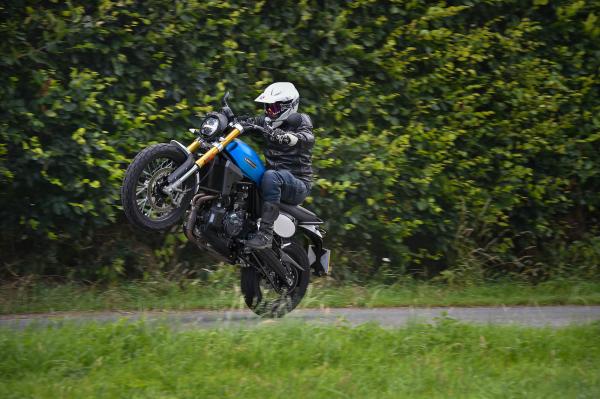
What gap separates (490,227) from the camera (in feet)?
36.9

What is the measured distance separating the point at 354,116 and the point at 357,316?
311 cm

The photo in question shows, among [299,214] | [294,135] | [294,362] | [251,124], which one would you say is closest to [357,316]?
→ [299,214]

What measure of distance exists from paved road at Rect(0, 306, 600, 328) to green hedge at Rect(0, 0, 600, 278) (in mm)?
1306

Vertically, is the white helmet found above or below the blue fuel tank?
above

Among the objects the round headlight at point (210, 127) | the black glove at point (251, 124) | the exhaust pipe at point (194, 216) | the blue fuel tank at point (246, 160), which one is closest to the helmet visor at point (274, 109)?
the black glove at point (251, 124)

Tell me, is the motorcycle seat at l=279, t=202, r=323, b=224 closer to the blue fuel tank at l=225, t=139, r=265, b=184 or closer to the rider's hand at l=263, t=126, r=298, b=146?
the blue fuel tank at l=225, t=139, r=265, b=184

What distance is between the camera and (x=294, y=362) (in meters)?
6.28

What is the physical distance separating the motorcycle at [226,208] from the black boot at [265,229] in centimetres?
11

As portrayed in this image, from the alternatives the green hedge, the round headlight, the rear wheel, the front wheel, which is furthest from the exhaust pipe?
the green hedge

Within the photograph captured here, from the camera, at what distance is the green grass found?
224 inches

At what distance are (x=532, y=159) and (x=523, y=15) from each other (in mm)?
1978

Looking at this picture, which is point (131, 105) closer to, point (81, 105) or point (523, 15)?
point (81, 105)

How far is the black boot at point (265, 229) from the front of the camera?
765cm

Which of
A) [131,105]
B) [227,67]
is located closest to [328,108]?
[227,67]
